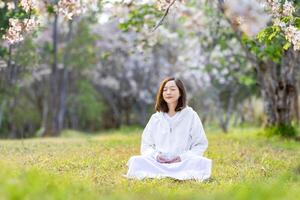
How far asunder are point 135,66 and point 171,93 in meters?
22.4

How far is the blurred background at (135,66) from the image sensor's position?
1608 centimetres

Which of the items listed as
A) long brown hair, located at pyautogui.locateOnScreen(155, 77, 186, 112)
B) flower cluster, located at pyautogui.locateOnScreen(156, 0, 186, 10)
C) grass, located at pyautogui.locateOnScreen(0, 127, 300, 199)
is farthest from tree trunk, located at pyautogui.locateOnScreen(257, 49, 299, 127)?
long brown hair, located at pyautogui.locateOnScreen(155, 77, 186, 112)

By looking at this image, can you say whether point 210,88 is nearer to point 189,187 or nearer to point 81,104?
point 81,104

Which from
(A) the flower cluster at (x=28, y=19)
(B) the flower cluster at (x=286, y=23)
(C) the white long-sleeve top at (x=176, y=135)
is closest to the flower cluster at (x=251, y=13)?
(A) the flower cluster at (x=28, y=19)

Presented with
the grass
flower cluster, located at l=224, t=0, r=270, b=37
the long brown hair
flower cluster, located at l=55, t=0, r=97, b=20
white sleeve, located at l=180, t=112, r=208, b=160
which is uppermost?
flower cluster, located at l=224, t=0, r=270, b=37

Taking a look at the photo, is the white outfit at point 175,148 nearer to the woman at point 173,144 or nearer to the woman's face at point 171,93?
the woman at point 173,144

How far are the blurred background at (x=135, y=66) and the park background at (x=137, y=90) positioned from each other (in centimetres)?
6

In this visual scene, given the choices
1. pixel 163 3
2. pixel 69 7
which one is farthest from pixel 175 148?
pixel 69 7

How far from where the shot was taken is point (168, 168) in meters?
8.35

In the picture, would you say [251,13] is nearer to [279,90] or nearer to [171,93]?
[279,90]

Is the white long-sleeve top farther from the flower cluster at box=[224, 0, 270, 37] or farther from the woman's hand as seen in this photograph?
the flower cluster at box=[224, 0, 270, 37]

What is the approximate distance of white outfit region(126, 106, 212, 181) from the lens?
831 centimetres

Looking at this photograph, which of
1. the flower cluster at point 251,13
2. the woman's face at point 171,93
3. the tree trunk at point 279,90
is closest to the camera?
the woman's face at point 171,93

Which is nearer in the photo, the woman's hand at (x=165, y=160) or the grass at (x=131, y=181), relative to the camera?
the grass at (x=131, y=181)
